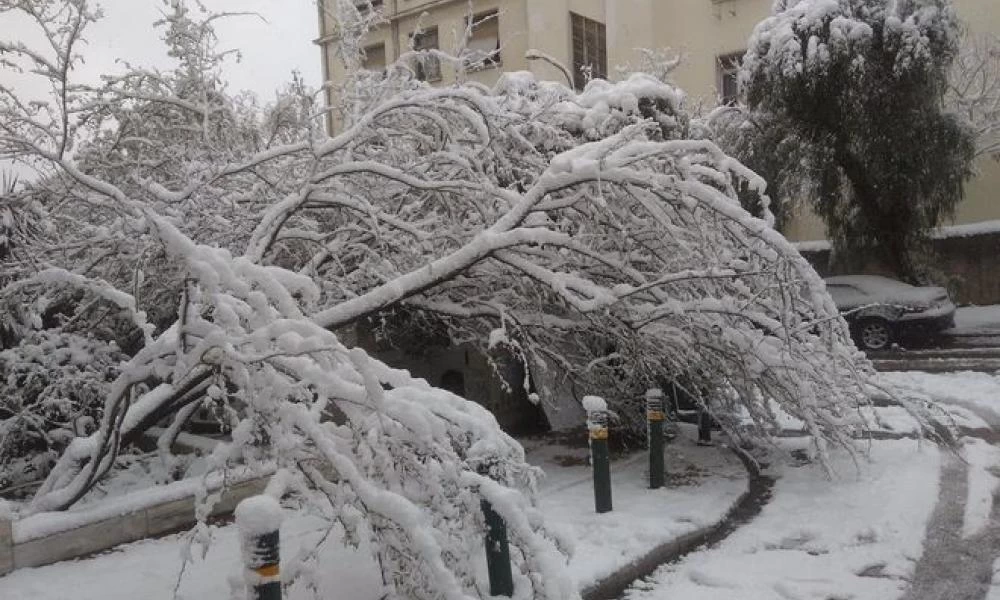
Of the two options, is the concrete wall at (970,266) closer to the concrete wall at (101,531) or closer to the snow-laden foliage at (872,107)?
the snow-laden foliage at (872,107)

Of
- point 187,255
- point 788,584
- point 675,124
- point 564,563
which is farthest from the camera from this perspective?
point 675,124

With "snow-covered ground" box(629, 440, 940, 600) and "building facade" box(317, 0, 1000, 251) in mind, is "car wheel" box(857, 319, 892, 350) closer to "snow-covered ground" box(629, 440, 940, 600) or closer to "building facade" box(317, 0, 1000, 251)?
"building facade" box(317, 0, 1000, 251)

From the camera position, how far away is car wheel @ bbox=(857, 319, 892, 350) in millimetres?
14844

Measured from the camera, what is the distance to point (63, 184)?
5949 millimetres

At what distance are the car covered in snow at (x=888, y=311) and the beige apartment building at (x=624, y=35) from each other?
6.78 m

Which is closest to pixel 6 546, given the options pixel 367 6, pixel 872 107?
pixel 367 6

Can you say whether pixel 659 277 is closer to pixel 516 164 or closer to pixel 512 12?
pixel 516 164

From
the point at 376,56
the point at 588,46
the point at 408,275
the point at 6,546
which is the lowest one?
the point at 6,546

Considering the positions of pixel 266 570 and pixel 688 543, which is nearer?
pixel 266 570

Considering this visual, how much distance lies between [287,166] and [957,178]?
1600cm

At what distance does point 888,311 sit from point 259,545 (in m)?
14.2

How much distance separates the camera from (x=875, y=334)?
1496 centimetres

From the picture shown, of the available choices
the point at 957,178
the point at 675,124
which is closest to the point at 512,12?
the point at 957,178

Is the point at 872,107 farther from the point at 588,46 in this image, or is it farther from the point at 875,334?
the point at 588,46
